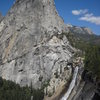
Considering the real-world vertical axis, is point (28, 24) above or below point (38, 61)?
above

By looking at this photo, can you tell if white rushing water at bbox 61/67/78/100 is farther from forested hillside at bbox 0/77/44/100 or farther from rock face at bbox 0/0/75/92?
forested hillside at bbox 0/77/44/100

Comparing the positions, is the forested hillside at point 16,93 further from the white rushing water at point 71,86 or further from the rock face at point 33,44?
the white rushing water at point 71,86

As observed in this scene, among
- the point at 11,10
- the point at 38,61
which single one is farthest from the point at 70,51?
the point at 11,10

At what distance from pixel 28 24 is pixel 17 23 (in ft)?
33.2

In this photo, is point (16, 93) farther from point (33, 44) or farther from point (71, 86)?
point (33, 44)

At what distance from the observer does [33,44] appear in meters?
149

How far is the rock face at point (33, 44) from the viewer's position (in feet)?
456

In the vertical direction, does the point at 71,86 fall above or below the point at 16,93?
above

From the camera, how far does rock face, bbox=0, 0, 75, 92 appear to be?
138875 millimetres

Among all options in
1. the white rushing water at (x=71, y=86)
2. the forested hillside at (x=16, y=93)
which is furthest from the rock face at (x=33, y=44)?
the forested hillside at (x=16, y=93)

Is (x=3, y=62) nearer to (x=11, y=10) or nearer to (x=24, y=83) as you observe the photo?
(x=24, y=83)

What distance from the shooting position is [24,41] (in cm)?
15312

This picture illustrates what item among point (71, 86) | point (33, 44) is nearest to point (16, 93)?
point (71, 86)

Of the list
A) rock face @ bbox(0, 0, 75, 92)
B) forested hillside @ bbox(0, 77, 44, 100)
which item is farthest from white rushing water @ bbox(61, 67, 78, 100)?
forested hillside @ bbox(0, 77, 44, 100)
